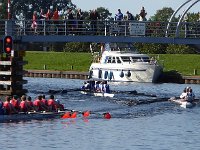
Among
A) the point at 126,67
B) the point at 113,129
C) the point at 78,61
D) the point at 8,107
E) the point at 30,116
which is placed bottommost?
the point at 113,129

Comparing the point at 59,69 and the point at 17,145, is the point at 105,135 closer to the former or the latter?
the point at 17,145

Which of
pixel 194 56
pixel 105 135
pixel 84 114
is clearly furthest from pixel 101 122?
pixel 194 56

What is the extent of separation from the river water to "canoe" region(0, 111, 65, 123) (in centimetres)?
70

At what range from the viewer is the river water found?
176ft

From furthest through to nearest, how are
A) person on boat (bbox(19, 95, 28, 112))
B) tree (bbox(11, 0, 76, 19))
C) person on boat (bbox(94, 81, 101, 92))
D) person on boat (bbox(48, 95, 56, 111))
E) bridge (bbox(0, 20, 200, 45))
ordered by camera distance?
tree (bbox(11, 0, 76, 19)), person on boat (bbox(94, 81, 101, 92)), bridge (bbox(0, 20, 200, 45)), person on boat (bbox(48, 95, 56, 111)), person on boat (bbox(19, 95, 28, 112))

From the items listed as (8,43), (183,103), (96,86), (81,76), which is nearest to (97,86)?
(96,86)

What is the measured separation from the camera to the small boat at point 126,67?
102m

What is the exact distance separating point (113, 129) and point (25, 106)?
23.9ft

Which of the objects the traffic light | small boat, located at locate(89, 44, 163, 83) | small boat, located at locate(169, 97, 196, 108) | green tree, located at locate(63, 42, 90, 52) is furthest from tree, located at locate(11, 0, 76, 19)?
the traffic light

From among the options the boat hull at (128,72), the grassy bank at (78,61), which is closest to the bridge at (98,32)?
the boat hull at (128,72)

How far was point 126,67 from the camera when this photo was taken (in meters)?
102

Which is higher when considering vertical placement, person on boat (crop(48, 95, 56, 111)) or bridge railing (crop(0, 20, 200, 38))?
bridge railing (crop(0, 20, 200, 38))

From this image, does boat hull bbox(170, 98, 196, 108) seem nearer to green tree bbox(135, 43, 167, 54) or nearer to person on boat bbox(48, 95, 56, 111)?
person on boat bbox(48, 95, 56, 111)

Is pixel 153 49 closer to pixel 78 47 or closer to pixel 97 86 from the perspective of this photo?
pixel 78 47
